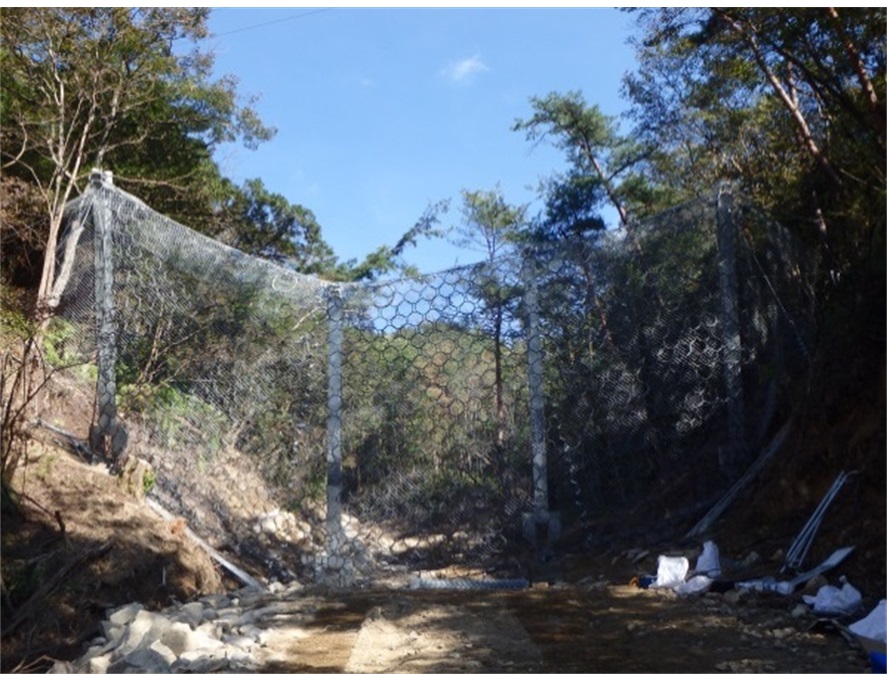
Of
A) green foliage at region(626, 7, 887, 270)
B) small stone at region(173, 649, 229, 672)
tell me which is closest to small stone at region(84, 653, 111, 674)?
small stone at region(173, 649, 229, 672)

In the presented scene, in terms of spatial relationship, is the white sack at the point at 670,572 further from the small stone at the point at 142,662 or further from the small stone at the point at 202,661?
the small stone at the point at 142,662

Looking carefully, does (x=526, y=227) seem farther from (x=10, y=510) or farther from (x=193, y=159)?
(x=10, y=510)

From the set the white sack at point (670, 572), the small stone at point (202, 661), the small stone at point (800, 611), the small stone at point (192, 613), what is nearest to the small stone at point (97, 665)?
the small stone at point (202, 661)

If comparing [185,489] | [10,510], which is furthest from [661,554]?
[10,510]

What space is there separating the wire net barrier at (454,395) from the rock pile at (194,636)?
960 mm

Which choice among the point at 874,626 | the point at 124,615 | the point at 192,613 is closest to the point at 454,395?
the point at 192,613

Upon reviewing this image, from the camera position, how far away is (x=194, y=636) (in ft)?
13.0

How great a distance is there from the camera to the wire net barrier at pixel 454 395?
223 inches

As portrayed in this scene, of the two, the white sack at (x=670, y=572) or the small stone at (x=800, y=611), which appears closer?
the small stone at (x=800, y=611)

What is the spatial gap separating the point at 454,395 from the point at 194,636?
2199mm

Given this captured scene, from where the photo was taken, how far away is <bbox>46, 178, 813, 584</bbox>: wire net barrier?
5.66 m

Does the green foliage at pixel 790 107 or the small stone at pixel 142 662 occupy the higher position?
the green foliage at pixel 790 107

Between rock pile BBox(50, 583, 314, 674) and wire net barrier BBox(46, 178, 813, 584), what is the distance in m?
0.96

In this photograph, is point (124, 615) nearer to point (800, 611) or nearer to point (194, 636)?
point (194, 636)
